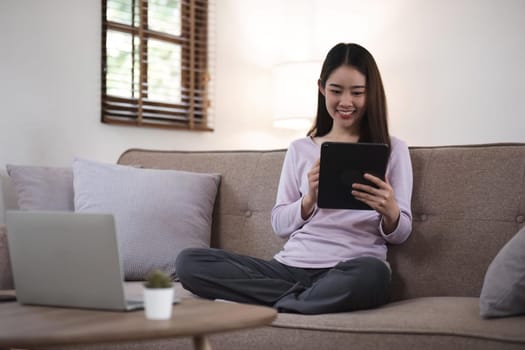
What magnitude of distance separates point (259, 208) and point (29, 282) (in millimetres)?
1131

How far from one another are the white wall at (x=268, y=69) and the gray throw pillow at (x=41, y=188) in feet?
1.22

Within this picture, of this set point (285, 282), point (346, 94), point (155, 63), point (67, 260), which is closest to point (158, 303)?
point (67, 260)

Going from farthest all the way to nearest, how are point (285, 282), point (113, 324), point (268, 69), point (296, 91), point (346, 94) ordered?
1. point (268, 69)
2. point (296, 91)
3. point (346, 94)
4. point (285, 282)
5. point (113, 324)

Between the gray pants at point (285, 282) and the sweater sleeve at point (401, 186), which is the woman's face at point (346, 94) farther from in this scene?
the gray pants at point (285, 282)

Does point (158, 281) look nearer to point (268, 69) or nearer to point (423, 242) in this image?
point (423, 242)

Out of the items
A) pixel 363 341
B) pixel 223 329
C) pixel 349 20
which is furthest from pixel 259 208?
pixel 349 20

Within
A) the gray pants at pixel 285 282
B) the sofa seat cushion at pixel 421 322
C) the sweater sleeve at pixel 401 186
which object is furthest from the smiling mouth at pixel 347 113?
the sofa seat cushion at pixel 421 322

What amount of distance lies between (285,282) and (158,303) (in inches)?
32.0

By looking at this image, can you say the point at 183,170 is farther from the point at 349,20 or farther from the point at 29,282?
the point at 349,20

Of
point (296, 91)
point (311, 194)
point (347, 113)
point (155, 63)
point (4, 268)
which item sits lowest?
point (4, 268)

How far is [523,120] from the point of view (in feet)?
11.1

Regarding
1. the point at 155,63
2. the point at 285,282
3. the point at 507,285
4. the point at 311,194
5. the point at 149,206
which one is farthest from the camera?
the point at 155,63

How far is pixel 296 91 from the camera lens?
385 centimetres

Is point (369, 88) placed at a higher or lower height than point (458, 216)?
higher
